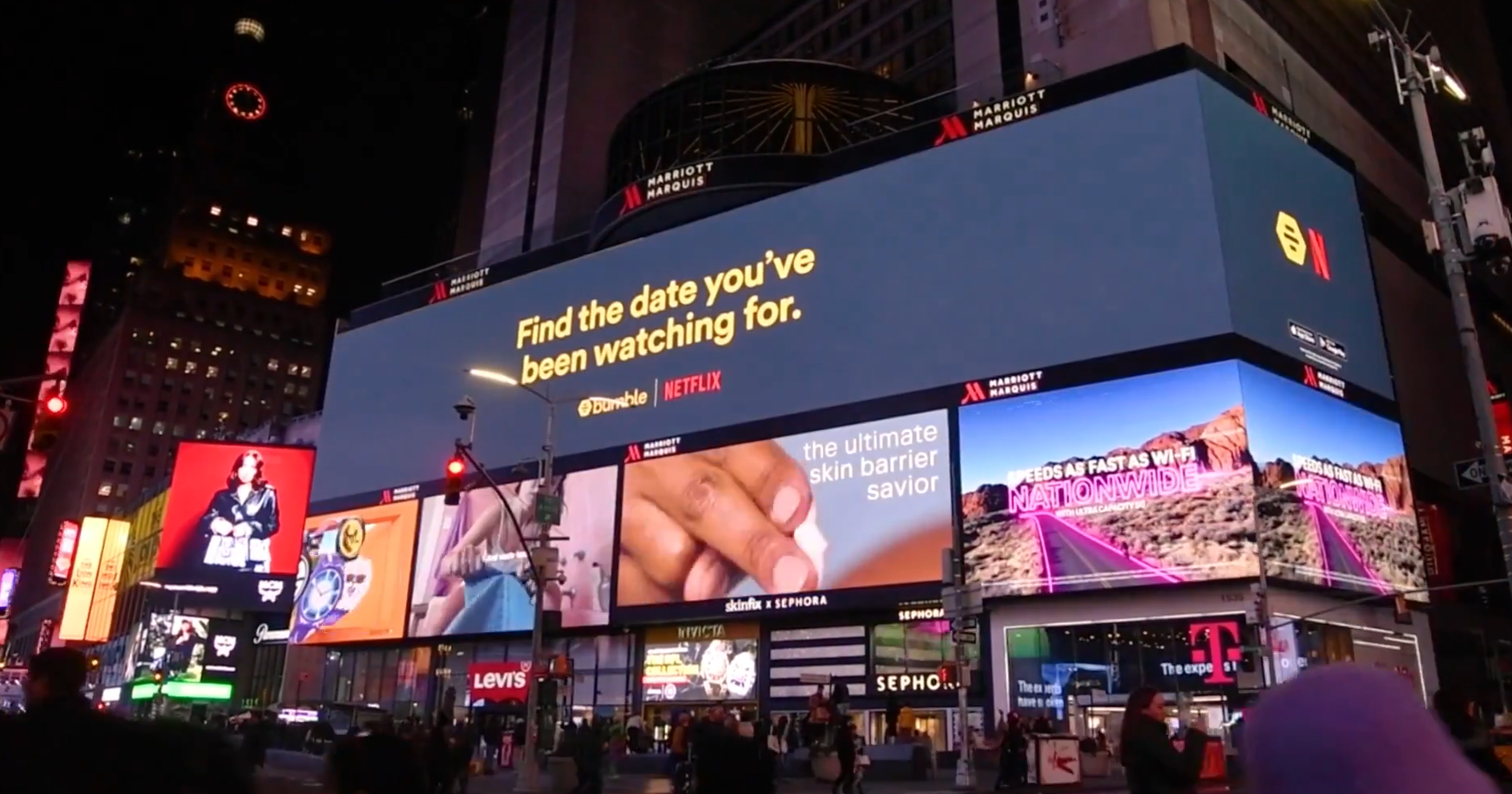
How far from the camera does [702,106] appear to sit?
6078cm

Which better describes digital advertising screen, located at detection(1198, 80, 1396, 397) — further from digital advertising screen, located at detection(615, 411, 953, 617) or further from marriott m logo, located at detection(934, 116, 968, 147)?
digital advertising screen, located at detection(615, 411, 953, 617)

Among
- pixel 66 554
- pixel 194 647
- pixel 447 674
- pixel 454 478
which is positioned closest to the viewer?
pixel 454 478

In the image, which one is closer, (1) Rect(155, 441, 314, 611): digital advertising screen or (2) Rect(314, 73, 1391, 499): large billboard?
(2) Rect(314, 73, 1391, 499): large billboard

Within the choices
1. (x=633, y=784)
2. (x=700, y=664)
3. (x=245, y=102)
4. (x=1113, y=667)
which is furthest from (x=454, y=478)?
(x=245, y=102)

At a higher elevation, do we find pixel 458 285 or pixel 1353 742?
pixel 458 285

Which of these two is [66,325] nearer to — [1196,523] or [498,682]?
[498,682]

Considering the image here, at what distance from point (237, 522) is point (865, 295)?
47551 mm

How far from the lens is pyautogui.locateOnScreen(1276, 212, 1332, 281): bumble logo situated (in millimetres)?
42250

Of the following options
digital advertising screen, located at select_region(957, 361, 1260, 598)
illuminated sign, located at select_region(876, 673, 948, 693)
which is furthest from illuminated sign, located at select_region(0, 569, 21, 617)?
digital advertising screen, located at select_region(957, 361, 1260, 598)

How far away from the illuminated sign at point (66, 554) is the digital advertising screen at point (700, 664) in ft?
253

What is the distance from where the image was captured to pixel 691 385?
165 feet

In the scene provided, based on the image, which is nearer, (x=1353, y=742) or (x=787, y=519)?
(x=1353, y=742)

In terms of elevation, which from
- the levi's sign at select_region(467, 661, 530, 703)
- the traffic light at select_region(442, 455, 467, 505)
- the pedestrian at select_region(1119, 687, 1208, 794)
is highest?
the traffic light at select_region(442, 455, 467, 505)

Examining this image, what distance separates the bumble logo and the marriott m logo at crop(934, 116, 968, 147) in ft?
43.4
